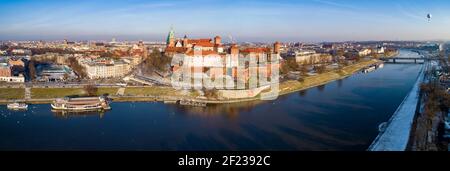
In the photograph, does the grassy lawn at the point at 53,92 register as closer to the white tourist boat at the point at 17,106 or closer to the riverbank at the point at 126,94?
the riverbank at the point at 126,94

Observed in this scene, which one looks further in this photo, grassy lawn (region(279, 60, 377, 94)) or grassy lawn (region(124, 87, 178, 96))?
grassy lawn (region(279, 60, 377, 94))

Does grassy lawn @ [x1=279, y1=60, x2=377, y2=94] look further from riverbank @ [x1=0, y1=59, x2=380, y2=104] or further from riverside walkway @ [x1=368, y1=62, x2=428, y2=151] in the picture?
riverside walkway @ [x1=368, y1=62, x2=428, y2=151]

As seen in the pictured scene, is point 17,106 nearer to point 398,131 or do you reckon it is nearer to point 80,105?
point 80,105

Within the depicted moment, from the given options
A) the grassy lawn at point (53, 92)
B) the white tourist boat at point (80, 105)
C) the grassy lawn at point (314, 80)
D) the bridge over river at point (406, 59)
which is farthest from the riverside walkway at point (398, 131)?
the bridge over river at point (406, 59)

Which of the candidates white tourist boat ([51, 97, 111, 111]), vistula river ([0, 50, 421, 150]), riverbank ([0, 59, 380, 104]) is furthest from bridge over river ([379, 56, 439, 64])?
white tourist boat ([51, 97, 111, 111])

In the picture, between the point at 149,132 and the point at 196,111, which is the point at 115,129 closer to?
the point at 149,132
